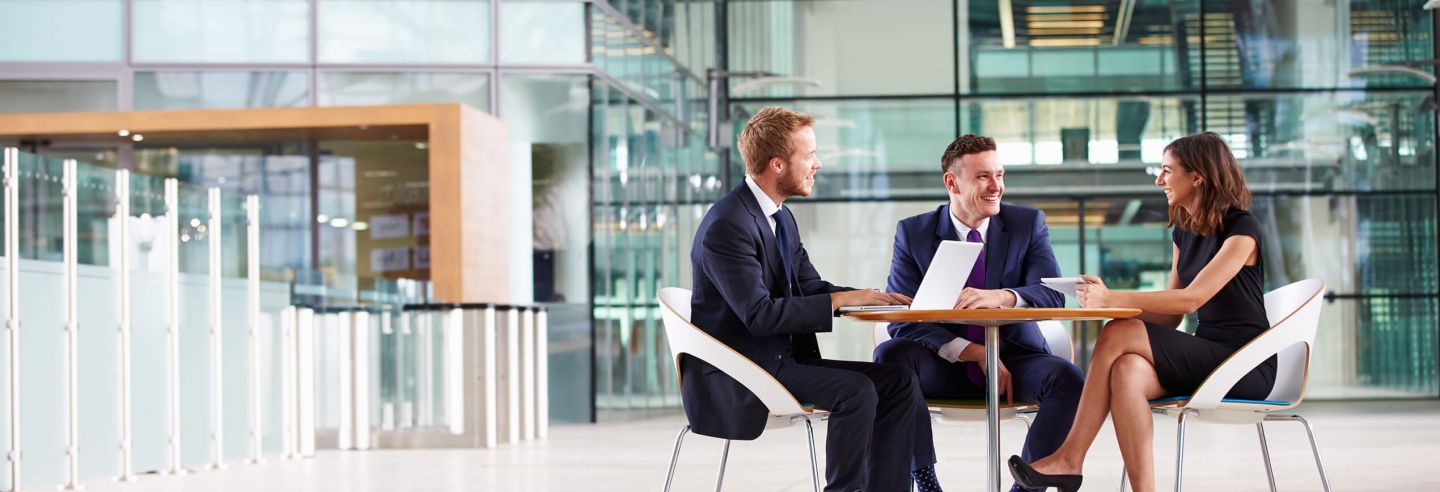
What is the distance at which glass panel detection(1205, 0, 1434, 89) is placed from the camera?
14.7 metres

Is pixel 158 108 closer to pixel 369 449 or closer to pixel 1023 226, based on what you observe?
pixel 369 449

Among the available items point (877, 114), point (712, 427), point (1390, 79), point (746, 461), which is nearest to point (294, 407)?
point (746, 461)

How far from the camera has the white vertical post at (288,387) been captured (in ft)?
28.6

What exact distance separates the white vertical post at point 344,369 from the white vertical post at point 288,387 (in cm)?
38

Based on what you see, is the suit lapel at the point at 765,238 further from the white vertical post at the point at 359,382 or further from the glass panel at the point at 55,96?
the glass panel at the point at 55,96

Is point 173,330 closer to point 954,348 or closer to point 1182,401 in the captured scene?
point 954,348

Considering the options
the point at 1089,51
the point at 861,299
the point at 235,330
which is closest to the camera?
the point at 861,299

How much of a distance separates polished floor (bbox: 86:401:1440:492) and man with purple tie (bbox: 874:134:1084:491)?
5.63 feet

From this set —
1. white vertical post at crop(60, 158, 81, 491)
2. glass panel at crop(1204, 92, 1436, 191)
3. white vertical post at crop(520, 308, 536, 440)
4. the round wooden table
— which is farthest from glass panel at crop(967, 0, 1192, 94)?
the round wooden table

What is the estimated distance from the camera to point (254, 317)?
8398 mm

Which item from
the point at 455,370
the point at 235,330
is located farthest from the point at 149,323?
the point at 455,370

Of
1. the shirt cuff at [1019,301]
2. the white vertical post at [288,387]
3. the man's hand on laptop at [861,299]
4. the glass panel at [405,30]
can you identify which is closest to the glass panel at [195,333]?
the white vertical post at [288,387]

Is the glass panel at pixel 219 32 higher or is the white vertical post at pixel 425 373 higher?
the glass panel at pixel 219 32

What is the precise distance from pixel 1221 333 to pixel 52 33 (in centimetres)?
987
